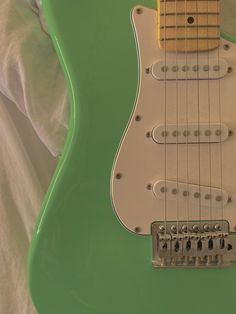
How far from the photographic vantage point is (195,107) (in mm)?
774

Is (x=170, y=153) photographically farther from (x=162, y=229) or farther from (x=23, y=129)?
(x=23, y=129)

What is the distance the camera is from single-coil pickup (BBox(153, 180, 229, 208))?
30.0 inches

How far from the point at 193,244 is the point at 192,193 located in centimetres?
8

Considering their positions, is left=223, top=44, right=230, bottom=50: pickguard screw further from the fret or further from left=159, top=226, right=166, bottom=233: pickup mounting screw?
left=159, top=226, right=166, bottom=233: pickup mounting screw

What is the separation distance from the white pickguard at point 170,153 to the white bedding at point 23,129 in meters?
0.17

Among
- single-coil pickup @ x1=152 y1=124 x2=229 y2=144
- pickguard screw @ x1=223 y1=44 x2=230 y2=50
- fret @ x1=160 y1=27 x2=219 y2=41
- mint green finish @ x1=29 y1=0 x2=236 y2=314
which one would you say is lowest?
mint green finish @ x1=29 y1=0 x2=236 y2=314

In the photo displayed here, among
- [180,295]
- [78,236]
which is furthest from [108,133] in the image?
[180,295]

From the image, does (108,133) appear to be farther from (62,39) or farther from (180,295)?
(180,295)

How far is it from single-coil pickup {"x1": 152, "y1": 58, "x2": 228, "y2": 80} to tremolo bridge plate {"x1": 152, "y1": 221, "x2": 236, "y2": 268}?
0.24 meters

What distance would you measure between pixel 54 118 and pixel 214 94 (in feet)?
0.97

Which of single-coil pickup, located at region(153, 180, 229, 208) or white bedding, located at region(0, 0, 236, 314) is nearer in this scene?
single-coil pickup, located at region(153, 180, 229, 208)

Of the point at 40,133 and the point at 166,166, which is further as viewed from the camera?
the point at 40,133

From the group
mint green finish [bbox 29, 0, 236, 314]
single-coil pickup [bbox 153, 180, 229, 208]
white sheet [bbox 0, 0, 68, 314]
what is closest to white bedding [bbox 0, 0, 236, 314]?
white sheet [bbox 0, 0, 68, 314]

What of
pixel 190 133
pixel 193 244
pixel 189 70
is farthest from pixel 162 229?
pixel 189 70
